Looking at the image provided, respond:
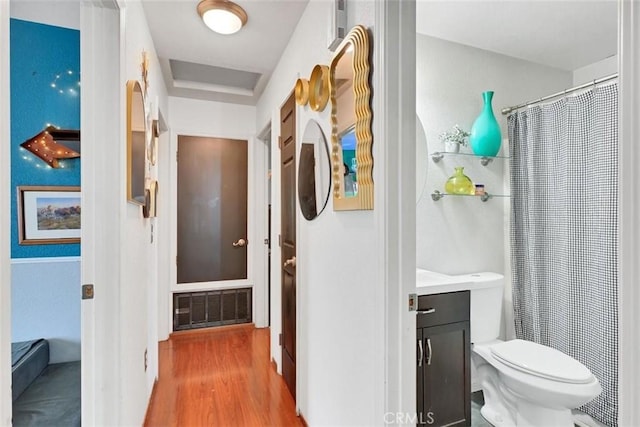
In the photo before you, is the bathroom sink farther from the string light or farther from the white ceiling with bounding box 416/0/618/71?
the string light

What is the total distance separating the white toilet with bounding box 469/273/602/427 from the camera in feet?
5.30

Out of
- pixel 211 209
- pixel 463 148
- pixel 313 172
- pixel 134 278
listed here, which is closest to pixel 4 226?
pixel 134 278

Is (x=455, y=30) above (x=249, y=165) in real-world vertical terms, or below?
above

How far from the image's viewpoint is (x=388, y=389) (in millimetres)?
1112

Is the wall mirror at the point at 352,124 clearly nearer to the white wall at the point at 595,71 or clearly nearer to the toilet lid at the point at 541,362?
the toilet lid at the point at 541,362

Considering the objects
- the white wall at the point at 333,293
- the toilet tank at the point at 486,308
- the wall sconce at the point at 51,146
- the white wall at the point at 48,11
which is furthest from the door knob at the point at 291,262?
the white wall at the point at 48,11

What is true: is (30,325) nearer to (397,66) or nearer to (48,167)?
(48,167)

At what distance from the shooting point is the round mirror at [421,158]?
7.17 feet

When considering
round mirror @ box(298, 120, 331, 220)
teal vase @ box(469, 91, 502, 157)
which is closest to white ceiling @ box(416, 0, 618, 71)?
teal vase @ box(469, 91, 502, 157)

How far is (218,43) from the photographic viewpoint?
236 cm

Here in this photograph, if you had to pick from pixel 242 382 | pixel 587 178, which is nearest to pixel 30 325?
pixel 242 382

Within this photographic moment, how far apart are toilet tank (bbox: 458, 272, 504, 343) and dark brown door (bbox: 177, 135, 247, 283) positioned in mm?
2418

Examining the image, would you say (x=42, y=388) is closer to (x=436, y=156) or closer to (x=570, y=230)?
(x=436, y=156)

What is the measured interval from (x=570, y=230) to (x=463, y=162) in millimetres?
766
